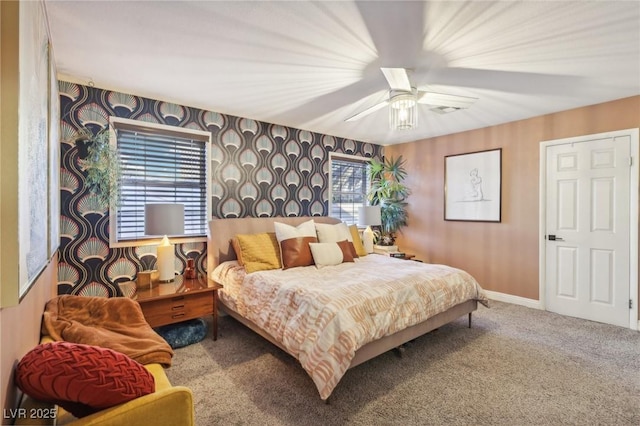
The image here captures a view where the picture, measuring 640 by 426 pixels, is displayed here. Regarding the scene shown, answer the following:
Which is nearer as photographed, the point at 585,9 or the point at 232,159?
the point at 585,9

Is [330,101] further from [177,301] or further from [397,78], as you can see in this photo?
[177,301]

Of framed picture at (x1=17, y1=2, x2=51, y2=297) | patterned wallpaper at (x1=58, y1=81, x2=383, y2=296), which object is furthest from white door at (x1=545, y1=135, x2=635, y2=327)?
framed picture at (x1=17, y1=2, x2=51, y2=297)

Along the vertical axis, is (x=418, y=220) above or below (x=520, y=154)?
below

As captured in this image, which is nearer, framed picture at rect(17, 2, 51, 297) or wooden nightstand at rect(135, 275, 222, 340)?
framed picture at rect(17, 2, 51, 297)

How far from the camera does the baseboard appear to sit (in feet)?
12.9

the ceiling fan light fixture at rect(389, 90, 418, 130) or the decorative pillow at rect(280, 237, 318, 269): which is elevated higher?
the ceiling fan light fixture at rect(389, 90, 418, 130)

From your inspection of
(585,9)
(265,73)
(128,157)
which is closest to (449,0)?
(585,9)

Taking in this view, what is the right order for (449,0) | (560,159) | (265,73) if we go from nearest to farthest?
(449,0), (265,73), (560,159)

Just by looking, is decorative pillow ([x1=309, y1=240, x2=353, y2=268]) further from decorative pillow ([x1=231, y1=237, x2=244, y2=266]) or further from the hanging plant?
the hanging plant

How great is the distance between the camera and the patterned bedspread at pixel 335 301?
2.01 metres

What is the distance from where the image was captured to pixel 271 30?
2037 millimetres

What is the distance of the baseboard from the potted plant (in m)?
1.68

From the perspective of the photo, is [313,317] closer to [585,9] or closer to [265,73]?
Answer: [265,73]

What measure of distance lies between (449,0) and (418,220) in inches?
155
